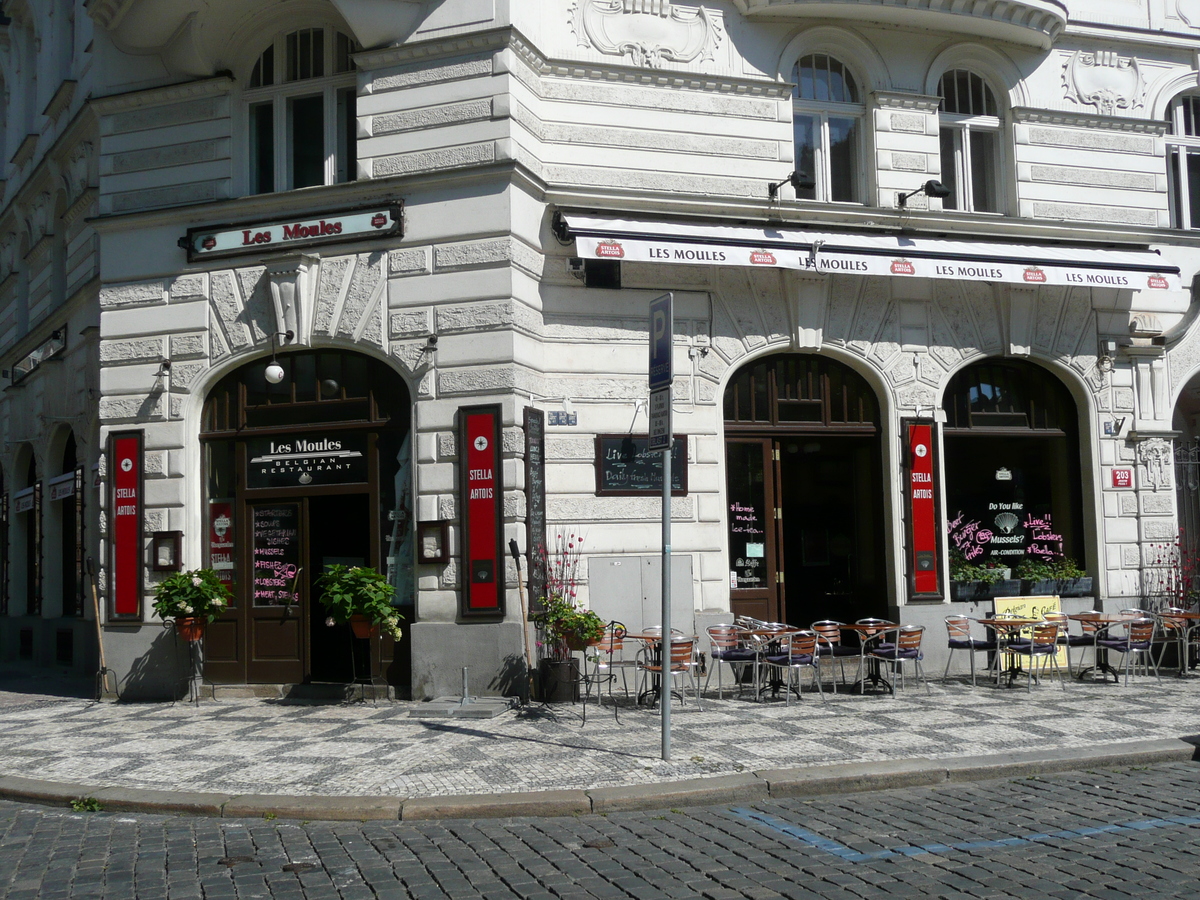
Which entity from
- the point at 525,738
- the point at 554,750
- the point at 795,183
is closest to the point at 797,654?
the point at 525,738

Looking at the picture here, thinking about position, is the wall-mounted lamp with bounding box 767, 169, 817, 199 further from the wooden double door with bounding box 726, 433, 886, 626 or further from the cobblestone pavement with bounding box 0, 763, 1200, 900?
the cobblestone pavement with bounding box 0, 763, 1200, 900

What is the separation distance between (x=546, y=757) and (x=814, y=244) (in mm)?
7495

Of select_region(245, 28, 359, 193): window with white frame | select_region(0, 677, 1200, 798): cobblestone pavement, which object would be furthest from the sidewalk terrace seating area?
select_region(245, 28, 359, 193): window with white frame

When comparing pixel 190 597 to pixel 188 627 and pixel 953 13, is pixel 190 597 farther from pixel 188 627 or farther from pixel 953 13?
pixel 953 13

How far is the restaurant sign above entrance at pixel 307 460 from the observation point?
42.3 ft

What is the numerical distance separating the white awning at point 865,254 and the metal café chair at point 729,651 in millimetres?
4394

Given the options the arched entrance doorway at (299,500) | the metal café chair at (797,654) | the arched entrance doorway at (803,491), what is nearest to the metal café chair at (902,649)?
the metal café chair at (797,654)

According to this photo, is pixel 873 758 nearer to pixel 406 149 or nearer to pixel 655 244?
pixel 655 244

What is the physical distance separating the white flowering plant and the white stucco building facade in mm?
644

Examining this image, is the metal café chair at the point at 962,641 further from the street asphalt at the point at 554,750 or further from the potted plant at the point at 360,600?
the potted plant at the point at 360,600

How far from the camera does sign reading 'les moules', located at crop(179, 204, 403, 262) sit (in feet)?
41.2

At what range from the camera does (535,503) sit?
12.3 m

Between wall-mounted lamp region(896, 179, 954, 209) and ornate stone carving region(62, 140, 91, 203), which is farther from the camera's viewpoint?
ornate stone carving region(62, 140, 91, 203)

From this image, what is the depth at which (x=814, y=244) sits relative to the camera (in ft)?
43.8
